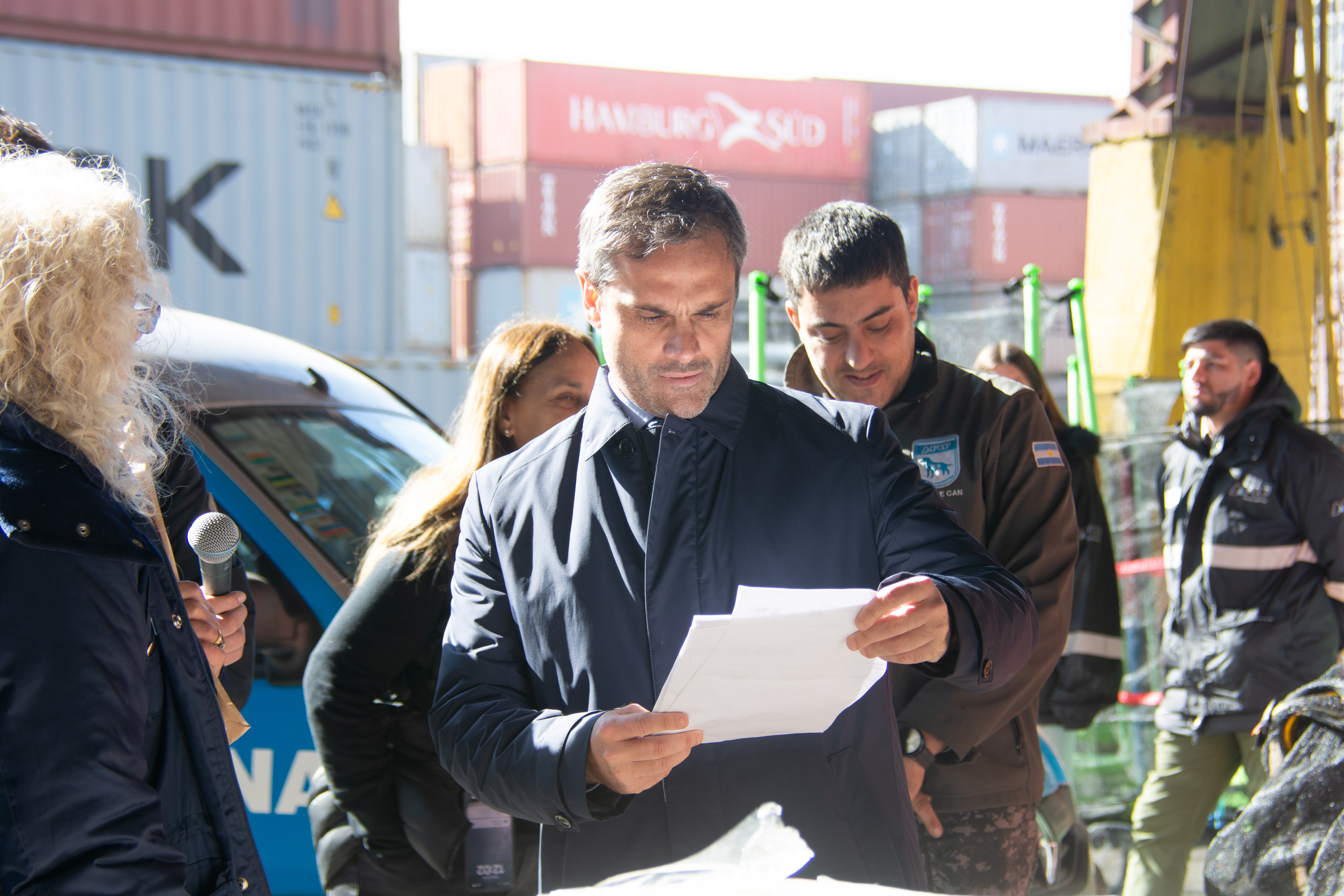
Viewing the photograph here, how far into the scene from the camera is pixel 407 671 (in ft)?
8.37

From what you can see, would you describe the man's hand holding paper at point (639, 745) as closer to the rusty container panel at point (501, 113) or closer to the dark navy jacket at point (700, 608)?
the dark navy jacket at point (700, 608)

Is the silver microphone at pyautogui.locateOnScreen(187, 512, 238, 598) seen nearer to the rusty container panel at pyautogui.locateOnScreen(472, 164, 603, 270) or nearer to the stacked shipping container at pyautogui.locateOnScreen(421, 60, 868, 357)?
the stacked shipping container at pyautogui.locateOnScreen(421, 60, 868, 357)

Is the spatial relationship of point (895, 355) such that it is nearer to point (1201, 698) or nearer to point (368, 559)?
point (368, 559)

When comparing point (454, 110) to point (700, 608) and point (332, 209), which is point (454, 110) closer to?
point (332, 209)

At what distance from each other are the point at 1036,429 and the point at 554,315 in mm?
1366

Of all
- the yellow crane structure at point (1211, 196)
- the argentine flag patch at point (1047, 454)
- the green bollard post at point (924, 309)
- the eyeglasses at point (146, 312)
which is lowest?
the argentine flag patch at point (1047, 454)

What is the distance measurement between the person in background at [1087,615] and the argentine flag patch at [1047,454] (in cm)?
119

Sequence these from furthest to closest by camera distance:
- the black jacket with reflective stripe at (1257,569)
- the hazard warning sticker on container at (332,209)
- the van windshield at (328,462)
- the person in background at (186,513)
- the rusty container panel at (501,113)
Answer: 1. the rusty container panel at (501,113)
2. the hazard warning sticker on container at (332,209)
3. the black jacket with reflective stripe at (1257,569)
4. the van windshield at (328,462)
5. the person in background at (186,513)

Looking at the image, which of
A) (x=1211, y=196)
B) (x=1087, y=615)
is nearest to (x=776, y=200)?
(x=1211, y=196)

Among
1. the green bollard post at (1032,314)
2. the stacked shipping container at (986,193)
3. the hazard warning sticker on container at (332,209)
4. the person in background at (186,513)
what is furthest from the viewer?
the stacked shipping container at (986,193)

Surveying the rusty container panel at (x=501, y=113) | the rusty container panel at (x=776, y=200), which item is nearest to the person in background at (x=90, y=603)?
the rusty container panel at (x=501, y=113)

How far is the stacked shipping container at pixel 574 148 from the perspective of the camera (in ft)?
75.2

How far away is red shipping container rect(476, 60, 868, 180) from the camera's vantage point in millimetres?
23266

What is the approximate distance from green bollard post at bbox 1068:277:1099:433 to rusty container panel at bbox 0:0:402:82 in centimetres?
708
